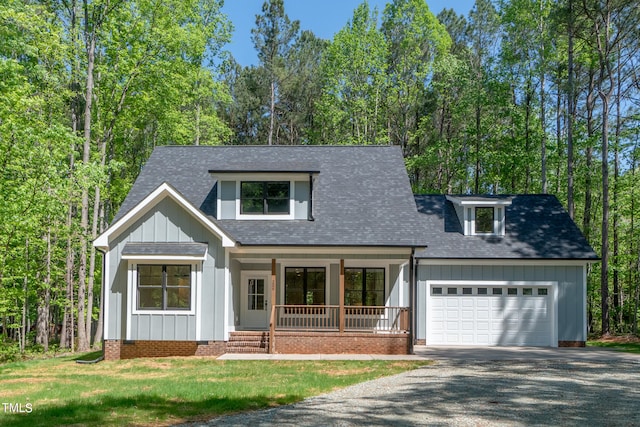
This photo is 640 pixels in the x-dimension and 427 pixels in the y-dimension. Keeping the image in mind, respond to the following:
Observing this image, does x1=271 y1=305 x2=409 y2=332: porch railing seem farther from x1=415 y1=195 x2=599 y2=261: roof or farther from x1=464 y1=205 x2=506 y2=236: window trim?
x1=464 y1=205 x2=506 y2=236: window trim

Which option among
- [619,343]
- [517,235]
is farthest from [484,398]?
[619,343]

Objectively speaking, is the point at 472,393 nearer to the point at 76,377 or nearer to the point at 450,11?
the point at 76,377

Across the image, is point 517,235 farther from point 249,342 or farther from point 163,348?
point 163,348

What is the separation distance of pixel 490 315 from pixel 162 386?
41.1 ft

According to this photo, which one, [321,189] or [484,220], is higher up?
[321,189]

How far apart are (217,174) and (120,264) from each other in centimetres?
416

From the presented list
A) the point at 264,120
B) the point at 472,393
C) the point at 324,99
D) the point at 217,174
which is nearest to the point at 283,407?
the point at 472,393

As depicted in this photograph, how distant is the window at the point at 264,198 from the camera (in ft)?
65.5

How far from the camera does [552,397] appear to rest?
35.7ft

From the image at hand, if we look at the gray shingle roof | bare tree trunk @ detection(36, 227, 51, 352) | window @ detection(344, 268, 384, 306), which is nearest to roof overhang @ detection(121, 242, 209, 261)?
the gray shingle roof

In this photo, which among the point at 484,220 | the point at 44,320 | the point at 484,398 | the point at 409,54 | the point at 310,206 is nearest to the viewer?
the point at 484,398

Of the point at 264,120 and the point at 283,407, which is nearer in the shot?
the point at 283,407

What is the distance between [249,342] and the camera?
18500 millimetres

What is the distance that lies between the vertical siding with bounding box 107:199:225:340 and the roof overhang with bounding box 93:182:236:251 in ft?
Result: 0.55
